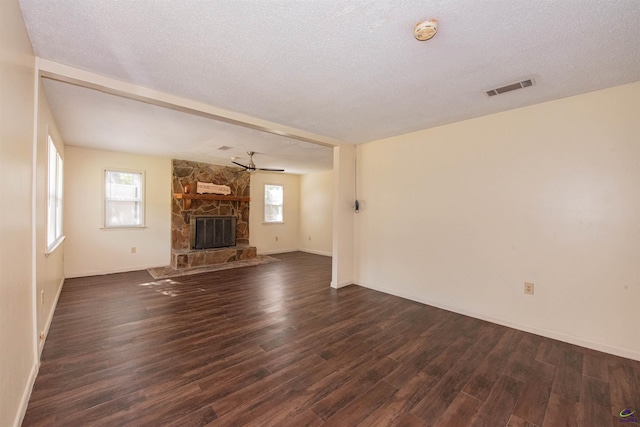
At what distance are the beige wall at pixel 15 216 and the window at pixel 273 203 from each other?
589 cm

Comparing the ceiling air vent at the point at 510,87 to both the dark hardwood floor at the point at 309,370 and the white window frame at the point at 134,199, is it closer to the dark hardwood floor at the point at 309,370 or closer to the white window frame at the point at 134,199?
the dark hardwood floor at the point at 309,370

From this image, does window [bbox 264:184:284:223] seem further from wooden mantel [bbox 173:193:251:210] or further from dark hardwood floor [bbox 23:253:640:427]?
dark hardwood floor [bbox 23:253:640:427]

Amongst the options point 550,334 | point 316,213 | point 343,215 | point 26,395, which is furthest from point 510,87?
point 316,213

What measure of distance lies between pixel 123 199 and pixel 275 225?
373cm

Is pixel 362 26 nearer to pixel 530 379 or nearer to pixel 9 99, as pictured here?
pixel 9 99

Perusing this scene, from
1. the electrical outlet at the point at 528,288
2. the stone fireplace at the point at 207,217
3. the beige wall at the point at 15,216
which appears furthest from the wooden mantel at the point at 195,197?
the electrical outlet at the point at 528,288

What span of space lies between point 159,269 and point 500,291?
5899 millimetres

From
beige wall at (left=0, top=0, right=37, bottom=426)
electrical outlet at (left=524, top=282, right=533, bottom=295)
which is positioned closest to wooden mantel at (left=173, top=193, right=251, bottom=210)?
beige wall at (left=0, top=0, right=37, bottom=426)

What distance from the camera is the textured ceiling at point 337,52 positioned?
1.53 m

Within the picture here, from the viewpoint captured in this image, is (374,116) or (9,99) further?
(374,116)

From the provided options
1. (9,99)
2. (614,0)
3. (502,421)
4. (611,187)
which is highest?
(614,0)

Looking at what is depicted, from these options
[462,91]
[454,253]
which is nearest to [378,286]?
[454,253]

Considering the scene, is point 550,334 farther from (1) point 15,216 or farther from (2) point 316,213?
(2) point 316,213

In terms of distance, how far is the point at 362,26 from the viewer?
165 cm
